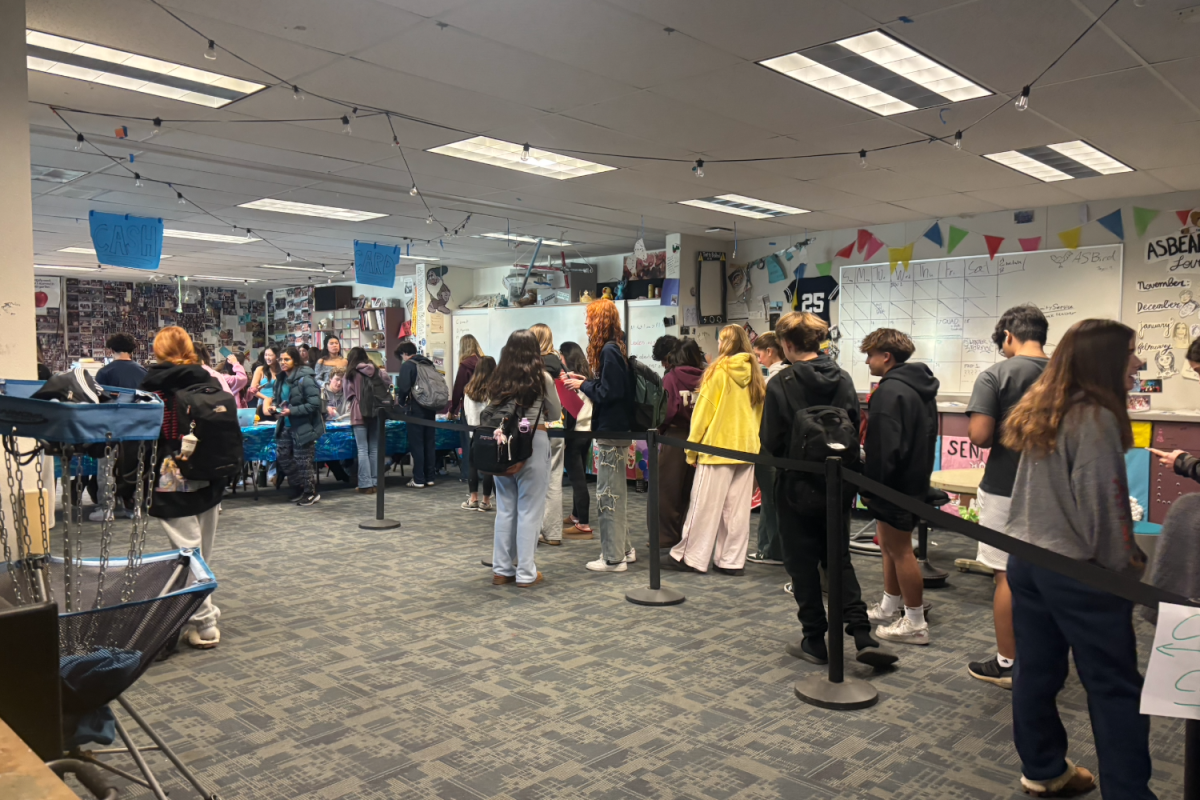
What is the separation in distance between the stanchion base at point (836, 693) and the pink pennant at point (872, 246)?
22.3ft

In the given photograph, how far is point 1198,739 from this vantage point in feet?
4.88

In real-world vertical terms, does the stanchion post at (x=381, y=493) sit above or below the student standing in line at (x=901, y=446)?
below

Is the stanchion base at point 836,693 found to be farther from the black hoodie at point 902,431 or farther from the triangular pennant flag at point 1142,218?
the triangular pennant flag at point 1142,218

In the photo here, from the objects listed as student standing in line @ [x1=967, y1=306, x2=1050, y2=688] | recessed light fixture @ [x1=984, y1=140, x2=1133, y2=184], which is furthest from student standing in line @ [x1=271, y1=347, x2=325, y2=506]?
recessed light fixture @ [x1=984, y1=140, x2=1133, y2=184]

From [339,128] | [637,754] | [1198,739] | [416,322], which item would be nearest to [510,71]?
[339,128]

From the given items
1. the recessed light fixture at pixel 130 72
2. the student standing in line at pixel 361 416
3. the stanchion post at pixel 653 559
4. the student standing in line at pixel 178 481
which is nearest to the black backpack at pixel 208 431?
the student standing in line at pixel 178 481

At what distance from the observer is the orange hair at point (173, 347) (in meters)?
3.69

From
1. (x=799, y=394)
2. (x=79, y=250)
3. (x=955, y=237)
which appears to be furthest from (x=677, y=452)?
(x=79, y=250)

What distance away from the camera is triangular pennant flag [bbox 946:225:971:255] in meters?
8.22

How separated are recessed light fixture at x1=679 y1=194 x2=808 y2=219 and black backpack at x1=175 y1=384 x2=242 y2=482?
194 inches

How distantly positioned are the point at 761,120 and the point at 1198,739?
13.6 feet

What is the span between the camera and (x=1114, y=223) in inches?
287

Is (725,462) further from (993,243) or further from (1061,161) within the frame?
(993,243)

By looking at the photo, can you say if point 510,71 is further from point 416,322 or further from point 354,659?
point 416,322
